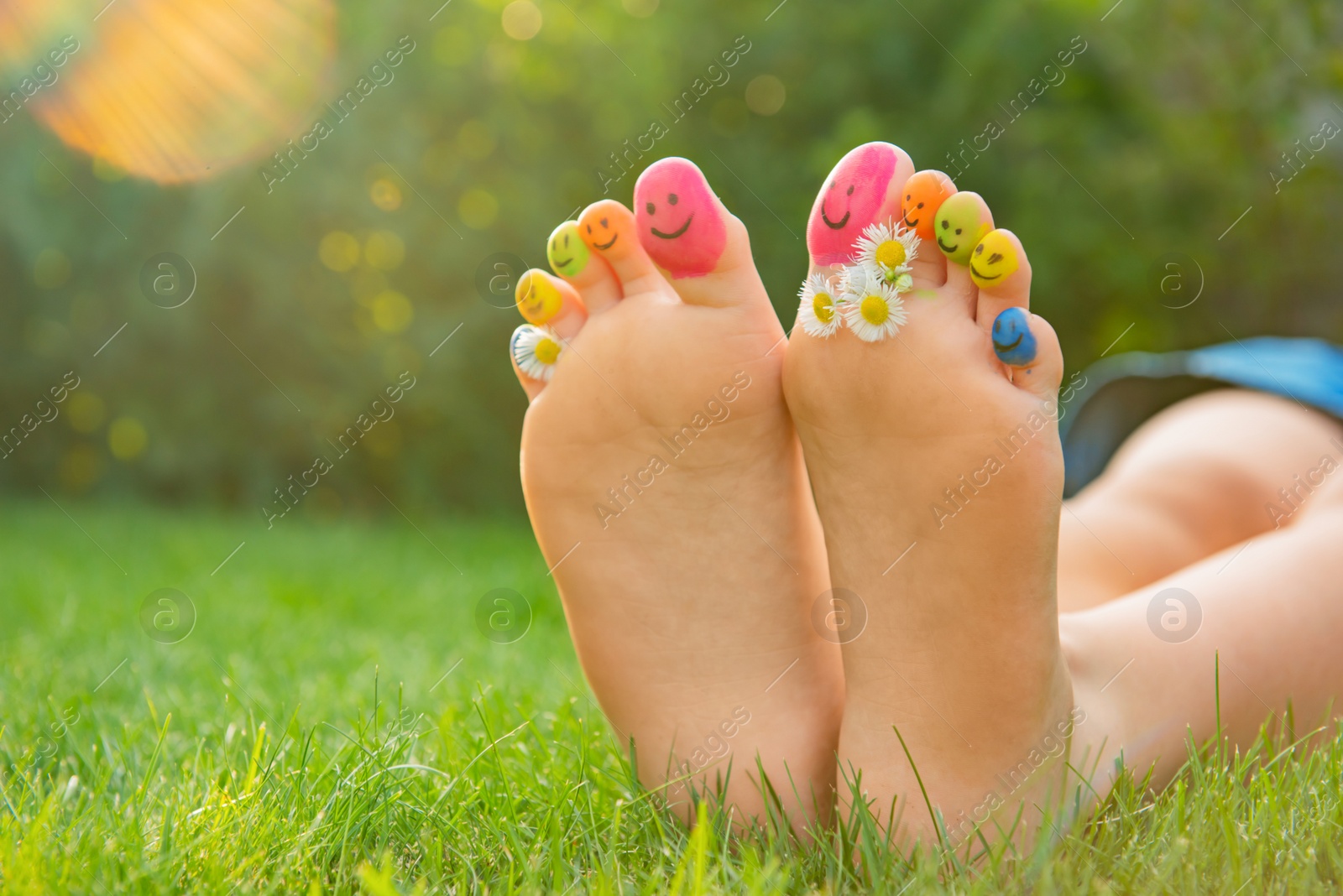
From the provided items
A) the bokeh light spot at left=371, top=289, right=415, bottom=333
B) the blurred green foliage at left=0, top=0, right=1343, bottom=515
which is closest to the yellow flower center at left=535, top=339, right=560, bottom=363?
the blurred green foliage at left=0, top=0, right=1343, bottom=515

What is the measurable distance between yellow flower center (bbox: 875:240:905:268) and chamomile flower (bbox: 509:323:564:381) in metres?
0.29

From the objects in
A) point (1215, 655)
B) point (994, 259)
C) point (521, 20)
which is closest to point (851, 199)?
point (994, 259)

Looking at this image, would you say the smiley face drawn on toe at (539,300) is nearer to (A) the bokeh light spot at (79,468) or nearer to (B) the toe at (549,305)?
(B) the toe at (549,305)

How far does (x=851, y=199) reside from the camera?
808 mm

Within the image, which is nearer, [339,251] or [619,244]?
[619,244]

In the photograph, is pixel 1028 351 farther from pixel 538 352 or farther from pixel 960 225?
pixel 538 352

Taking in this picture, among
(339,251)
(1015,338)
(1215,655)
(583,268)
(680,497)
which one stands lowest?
(1215,655)

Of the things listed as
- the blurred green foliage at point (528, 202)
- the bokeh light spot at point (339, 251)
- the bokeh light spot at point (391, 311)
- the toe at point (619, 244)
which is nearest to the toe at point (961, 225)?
the toe at point (619, 244)

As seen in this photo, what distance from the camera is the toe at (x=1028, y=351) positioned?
77 centimetres

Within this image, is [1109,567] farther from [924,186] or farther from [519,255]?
[519,255]

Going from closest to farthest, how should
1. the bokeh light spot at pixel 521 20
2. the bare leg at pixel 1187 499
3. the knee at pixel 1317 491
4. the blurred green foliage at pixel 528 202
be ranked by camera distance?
the knee at pixel 1317 491
the bare leg at pixel 1187 499
the blurred green foliage at pixel 528 202
the bokeh light spot at pixel 521 20

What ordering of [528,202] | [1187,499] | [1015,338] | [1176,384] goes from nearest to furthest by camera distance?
[1015,338]
[1187,499]
[1176,384]
[528,202]

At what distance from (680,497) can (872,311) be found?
0.23m

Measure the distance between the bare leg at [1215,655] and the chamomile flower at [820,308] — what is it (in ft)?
1.07
